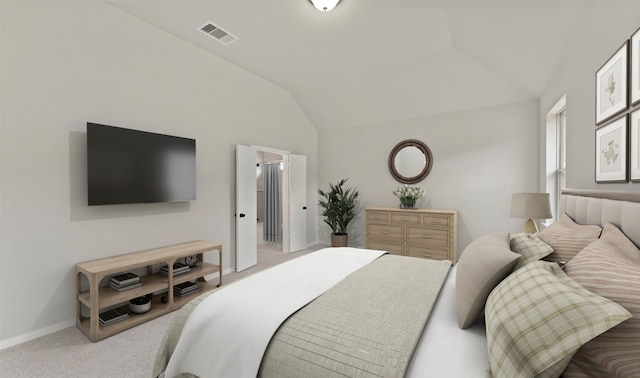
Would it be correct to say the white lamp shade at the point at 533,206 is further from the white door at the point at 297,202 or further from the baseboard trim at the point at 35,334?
the baseboard trim at the point at 35,334

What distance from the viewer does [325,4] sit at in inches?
104

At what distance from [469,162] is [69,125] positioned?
502cm

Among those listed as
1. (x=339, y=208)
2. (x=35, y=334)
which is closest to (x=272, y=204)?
(x=339, y=208)

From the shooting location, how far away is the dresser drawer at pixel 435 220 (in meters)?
4.12

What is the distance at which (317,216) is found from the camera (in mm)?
5926

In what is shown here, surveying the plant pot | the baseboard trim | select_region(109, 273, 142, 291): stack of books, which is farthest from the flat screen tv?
the plant pot

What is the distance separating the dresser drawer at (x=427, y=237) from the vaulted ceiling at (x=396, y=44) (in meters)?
1.97

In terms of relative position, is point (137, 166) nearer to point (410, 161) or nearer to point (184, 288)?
point (184, 288)

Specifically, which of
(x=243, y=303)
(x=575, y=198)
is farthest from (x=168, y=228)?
(x=575, y=198)

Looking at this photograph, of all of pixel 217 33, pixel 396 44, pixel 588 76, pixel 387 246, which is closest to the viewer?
pixel 588 76

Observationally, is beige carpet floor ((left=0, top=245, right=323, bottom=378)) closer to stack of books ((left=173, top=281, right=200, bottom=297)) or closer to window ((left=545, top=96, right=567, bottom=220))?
stack of books ((left=173, top=281, right=200, bottom=297))

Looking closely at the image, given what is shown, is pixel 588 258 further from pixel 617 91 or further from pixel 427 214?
pixel 427 214

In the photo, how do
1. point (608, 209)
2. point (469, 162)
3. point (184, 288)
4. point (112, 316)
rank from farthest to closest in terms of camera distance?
point (469, 162) → point (184, 288) → point (112, 316) → point (608, 209)

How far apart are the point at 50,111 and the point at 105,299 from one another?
169 cm
